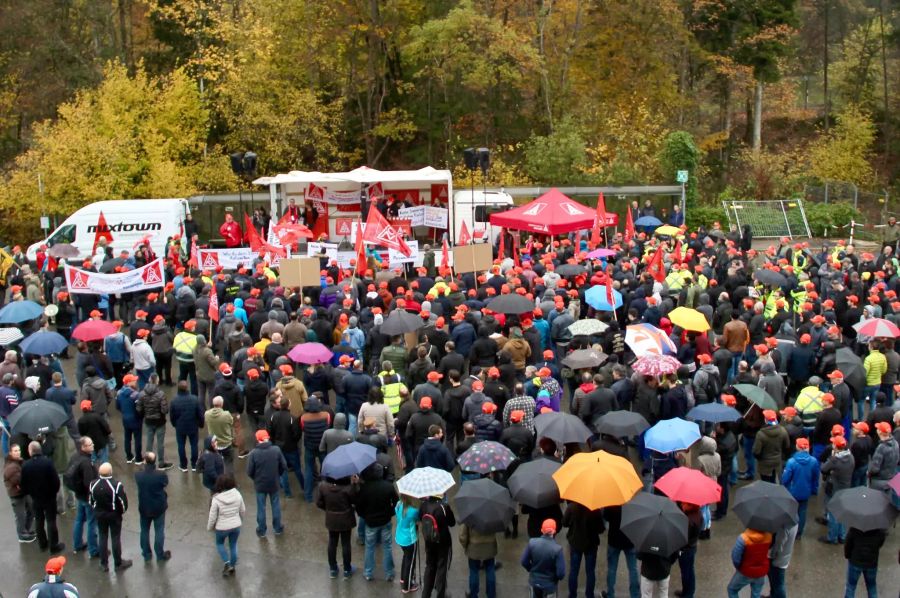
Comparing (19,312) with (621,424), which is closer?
(621,424)

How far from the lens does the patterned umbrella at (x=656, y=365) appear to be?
530 inches

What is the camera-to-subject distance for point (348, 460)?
1133 cm

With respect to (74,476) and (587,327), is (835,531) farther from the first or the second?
(74,476)

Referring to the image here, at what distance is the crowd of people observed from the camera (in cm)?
1130

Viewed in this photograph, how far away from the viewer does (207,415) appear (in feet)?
44.0

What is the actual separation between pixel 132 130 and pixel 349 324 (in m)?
20.3

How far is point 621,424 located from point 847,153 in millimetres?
31990

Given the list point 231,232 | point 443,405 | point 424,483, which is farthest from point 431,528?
point 231,232

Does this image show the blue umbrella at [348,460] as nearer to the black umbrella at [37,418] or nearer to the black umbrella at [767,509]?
the black umbrella at [37,418]

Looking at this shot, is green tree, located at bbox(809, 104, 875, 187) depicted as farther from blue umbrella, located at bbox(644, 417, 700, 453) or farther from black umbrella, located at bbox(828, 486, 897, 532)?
black umbrella, located at bbox(828, 486, 897, 532)

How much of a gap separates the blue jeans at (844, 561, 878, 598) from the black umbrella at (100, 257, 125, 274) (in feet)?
49.7

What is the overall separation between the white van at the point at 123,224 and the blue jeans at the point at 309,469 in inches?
546

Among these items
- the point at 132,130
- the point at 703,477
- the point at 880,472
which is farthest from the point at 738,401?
the point at 132,130

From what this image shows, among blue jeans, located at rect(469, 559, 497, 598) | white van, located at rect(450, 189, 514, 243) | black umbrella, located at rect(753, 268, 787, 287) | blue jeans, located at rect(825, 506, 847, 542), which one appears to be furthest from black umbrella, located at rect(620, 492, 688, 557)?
white van, located at rect(450, 189, 514, 243)
